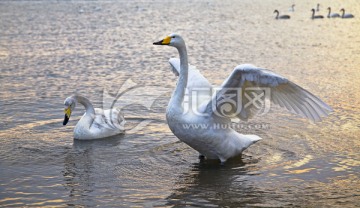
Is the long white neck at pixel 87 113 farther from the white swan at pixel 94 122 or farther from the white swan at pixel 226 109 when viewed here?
the white swan at pixel 226 109

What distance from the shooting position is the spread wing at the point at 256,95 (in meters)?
7.21

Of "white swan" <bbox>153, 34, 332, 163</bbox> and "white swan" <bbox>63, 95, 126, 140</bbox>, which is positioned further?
"white swan" <bbox>63, 95, 126, 140</bbox>

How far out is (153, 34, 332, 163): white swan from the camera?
7305 mm

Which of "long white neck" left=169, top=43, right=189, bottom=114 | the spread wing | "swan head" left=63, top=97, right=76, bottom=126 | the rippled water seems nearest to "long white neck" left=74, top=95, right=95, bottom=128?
"swan head" left=63, top=97, right=76, bottom=126

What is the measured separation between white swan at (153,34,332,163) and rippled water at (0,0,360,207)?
32 centimetres

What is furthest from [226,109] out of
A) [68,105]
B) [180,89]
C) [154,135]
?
[68,105]

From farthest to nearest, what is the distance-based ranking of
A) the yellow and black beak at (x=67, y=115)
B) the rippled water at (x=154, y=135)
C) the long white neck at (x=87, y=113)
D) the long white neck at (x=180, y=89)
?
the long white neck at (x=87, y=113), the yellow and black beak at (x=67, y=115), the long white neck at (x=180, y=89), the rippled water at (x=154, y=135)

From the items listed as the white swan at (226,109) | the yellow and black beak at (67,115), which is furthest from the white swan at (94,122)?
the white swan at (226,109)

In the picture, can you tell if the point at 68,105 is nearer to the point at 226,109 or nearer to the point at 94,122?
the point at 94,122

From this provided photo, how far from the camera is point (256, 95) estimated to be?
25.8 feet

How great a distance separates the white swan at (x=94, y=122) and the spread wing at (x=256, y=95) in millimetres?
2420

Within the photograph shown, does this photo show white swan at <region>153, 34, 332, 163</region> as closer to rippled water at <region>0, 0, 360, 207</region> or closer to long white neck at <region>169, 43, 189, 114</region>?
long white neck at <region>169, 43, 189, 114</region>

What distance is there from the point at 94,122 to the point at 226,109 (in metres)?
2.88

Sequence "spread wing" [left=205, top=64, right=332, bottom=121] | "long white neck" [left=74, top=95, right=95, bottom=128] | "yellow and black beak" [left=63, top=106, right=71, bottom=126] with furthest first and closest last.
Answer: "long white neck" [left=74, top=95, right=95, bottom=128] → "yellow and black beak" [left=63, top=106, right=71, bottom=126] → "spread wing" [left=205, top=64, right=332, bottom=121]
